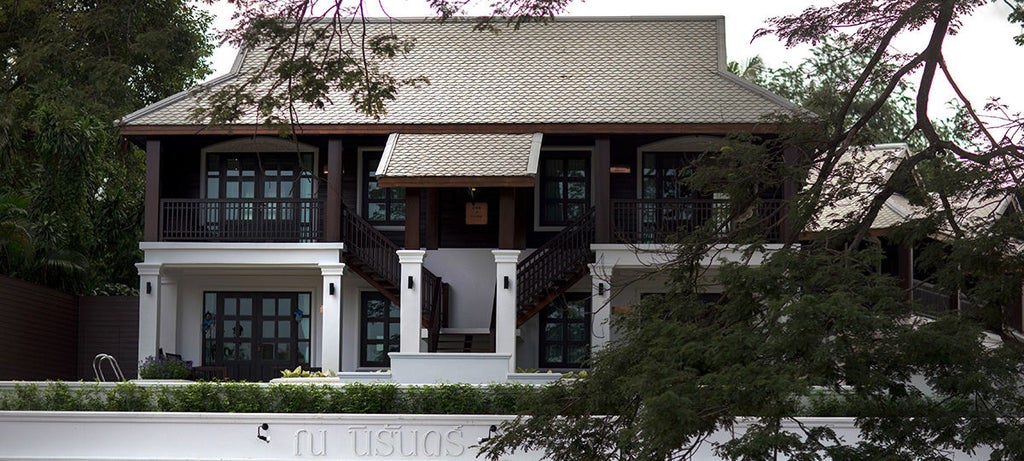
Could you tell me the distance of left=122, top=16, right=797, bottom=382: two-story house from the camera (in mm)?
24422

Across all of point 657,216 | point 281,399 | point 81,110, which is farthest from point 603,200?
point 81,110

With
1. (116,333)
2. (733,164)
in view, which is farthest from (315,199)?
(733,164)

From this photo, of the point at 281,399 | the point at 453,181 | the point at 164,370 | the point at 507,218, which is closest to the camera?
the point at 281,399

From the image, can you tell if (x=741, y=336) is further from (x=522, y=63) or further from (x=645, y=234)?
(x=522, y=63)

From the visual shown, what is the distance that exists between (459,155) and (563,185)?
285 centimetres

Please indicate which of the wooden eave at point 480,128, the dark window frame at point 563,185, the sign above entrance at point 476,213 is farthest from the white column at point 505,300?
the dark window frame at point 563,185

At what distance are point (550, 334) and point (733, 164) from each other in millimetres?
13815

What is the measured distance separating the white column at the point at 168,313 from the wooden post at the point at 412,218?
4.44 m

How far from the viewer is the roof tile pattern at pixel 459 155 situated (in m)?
23.5

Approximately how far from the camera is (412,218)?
2420 centimetres

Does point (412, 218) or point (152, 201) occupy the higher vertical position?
point (152, 201)

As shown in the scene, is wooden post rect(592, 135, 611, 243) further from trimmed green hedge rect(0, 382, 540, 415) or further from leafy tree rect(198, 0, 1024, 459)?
leafy tree rect(198, 0, 1024, 459)

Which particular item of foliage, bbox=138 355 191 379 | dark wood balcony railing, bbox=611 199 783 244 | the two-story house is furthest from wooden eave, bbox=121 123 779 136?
foliage, bbox=138 355 191 379

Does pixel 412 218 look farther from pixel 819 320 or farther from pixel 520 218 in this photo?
pixel 819 320
